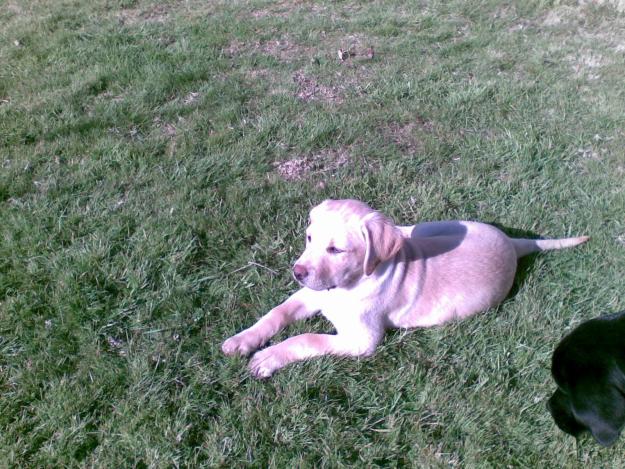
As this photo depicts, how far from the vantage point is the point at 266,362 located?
299 centimetres

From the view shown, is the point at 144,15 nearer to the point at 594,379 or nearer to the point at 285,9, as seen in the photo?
the point at 285,9

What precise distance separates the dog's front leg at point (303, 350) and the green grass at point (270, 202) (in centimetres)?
8

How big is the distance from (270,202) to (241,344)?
4.55 feet

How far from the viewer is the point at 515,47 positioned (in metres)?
6.53

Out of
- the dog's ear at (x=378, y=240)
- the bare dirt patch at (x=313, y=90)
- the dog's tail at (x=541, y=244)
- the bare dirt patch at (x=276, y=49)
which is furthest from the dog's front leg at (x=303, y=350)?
the bare dirt patch at (x=276, y=49)

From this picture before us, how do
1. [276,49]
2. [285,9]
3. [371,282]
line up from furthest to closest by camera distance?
[285,9], [276,49], [371,282]

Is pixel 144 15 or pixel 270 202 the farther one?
pixel 144 15

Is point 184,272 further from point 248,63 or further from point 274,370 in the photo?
point 248,63

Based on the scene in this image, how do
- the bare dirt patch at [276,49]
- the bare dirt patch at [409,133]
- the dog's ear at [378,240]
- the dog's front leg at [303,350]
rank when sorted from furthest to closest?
1. the bare dirt patch at [276,49]
2. the bare dirt patch at [409,133]
3. the dog's front leg at [303,350]
4. the dog's ear at [378,240]

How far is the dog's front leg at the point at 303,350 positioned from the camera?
9.80ft

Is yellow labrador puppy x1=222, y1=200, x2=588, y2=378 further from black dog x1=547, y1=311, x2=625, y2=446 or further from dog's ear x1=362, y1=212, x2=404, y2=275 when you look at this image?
black dog x1=547, y1=311, x2=625, y2=446

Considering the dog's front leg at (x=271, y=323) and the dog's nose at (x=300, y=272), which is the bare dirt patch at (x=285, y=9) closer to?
the dog's front leg at (x=271, y=323)

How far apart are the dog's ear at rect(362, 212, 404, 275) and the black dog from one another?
93 cm

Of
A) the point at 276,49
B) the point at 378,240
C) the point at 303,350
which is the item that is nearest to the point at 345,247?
the point at 378,240
